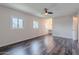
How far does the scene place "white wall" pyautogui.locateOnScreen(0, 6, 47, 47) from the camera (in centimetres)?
527

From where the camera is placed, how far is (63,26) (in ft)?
20.3

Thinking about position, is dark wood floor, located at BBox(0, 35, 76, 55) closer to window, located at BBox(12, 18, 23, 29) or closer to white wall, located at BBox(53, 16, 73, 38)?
white wall, located at BBox(53, 16, 73, 38)

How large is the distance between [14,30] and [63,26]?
263 centimetres

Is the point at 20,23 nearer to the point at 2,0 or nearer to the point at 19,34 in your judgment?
the point at 19,34

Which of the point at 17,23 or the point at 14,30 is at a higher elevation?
the point at 17,23

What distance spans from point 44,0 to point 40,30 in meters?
5.91

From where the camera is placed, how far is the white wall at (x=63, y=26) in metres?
6.09

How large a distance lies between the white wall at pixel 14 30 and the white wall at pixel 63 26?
4.89ft

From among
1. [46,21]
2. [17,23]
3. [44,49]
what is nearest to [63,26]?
[46,21]

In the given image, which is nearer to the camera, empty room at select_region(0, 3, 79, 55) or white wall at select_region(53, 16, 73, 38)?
empty room at select_region(0, 3, 79, 55)

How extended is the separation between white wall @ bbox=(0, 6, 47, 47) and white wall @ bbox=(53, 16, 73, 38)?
58.7 inches

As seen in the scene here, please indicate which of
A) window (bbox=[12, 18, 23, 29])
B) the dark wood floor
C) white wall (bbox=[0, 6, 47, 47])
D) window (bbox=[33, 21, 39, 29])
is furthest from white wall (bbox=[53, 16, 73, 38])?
window (bbox=[33, 21, 39, 29])

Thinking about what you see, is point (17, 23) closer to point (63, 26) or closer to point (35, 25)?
point (35, 25)

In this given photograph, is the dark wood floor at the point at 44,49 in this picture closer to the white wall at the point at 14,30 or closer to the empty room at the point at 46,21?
the empty room at the point at 46,21
